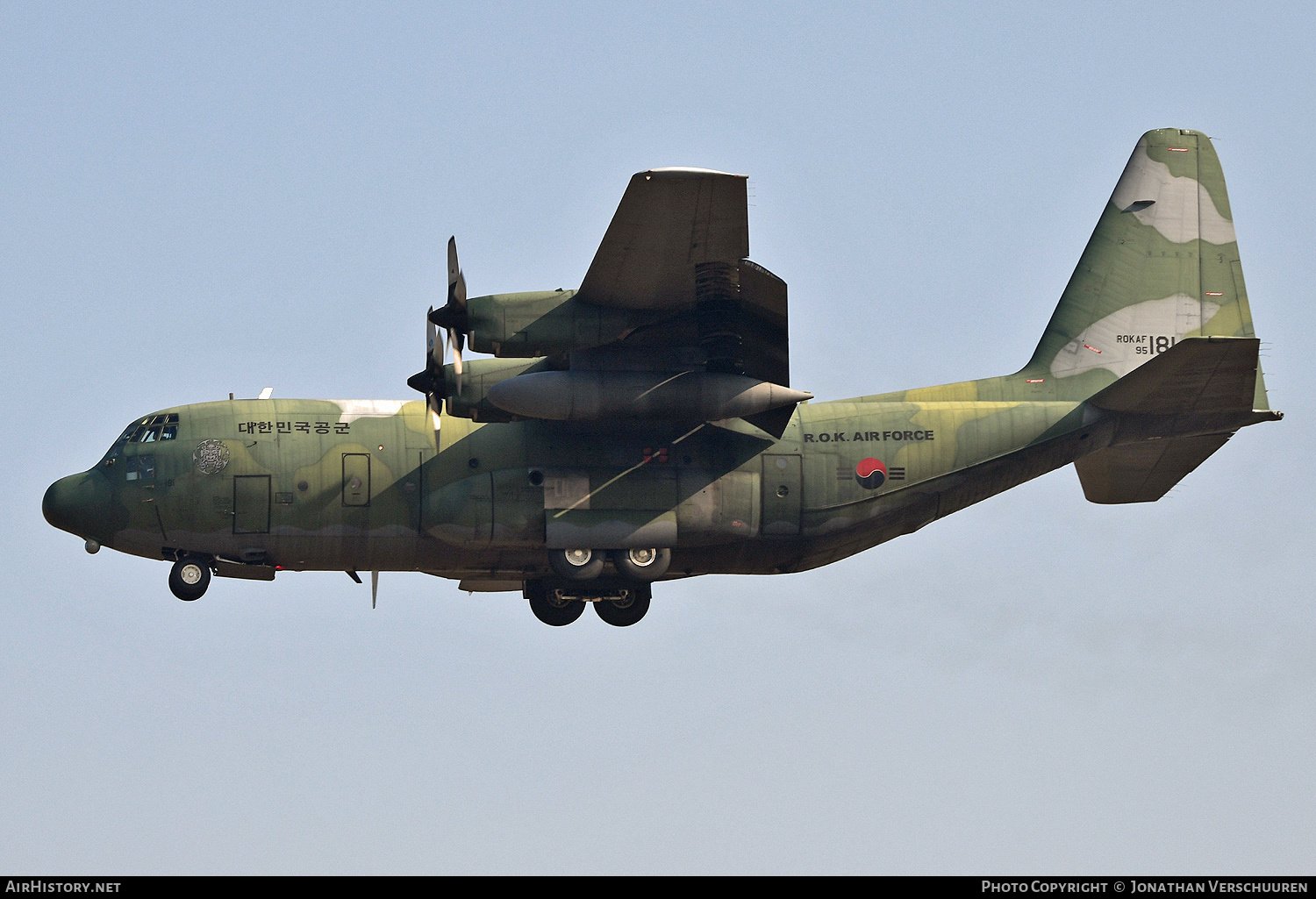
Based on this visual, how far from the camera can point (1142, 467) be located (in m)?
29.2

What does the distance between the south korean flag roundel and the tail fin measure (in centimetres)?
347

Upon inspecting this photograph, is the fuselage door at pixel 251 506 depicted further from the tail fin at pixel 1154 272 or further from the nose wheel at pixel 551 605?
the tail fin at pixel 1154 272

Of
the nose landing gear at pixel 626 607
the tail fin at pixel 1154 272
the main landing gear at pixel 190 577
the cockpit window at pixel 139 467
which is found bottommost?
the nose landing gear at pixel 626 607

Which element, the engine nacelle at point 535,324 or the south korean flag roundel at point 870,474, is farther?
the south korean flag roundel at point 870,474

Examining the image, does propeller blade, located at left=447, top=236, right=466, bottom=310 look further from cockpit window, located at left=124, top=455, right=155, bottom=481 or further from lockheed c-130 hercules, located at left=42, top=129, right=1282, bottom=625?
cockpit window, located at left=124, top=455, right=155, bottom=481

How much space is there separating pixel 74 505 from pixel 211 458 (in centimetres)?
196

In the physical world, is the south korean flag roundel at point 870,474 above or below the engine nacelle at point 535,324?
below

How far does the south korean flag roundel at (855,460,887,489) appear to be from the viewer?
27078mm

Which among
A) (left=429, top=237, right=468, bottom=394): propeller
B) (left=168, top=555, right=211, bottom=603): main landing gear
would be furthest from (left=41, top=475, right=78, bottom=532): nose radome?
(left=429, top=237, right=468, bottom=394): propeller

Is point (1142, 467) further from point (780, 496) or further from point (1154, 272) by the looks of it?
point (780, 496)

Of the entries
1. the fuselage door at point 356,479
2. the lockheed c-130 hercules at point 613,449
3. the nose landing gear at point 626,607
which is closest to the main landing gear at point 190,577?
the lockheed c-130 hercules at point 613,449

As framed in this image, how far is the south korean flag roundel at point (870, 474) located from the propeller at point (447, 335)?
5782 mm

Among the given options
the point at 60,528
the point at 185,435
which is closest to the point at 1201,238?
the point at 185,435

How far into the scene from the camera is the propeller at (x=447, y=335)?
2483cm
